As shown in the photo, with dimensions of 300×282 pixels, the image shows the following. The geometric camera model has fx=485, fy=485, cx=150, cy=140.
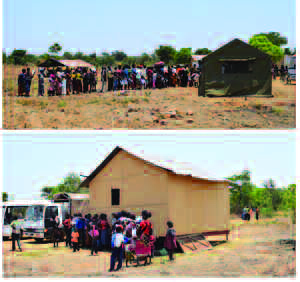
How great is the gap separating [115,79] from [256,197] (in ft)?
55.9

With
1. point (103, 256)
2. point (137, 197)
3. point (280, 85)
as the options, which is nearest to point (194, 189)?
point (137, 197)

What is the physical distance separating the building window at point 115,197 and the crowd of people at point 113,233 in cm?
70

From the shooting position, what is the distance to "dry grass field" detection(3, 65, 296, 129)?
51.6 ft

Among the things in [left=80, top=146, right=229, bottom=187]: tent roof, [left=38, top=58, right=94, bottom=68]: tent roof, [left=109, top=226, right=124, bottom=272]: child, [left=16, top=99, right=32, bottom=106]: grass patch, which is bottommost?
[left=109, top=226, right=124, bottom=272]: child

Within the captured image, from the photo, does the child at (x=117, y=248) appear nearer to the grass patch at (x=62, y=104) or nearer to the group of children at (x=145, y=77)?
the grass patch at (x=62, y=104)

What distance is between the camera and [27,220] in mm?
15359

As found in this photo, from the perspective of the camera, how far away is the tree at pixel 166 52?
31250 mm

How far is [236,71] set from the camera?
677 inches

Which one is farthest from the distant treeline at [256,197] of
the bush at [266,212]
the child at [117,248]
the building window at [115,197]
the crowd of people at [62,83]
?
the child at [117,248]

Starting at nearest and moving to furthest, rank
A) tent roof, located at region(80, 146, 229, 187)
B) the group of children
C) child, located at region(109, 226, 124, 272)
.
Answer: child, located at region(109, 226, 124, 272) → tent roof, located at region(80, 146, 229, 187) → the group of children

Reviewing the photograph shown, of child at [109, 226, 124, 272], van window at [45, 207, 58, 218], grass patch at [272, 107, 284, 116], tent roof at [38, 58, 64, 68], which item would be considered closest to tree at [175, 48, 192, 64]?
tent roof at [38, 58, 64, 68]

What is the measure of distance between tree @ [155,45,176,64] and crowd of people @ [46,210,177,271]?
722 inches

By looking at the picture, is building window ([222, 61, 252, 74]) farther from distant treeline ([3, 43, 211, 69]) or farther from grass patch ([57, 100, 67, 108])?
distant treeline ([3, 43, 211, 69])

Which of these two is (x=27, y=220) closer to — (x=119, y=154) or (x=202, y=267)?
(x=119, y=154)
